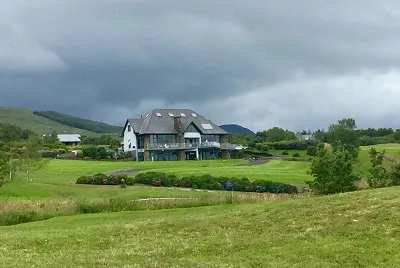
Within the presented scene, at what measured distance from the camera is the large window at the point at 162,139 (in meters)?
101

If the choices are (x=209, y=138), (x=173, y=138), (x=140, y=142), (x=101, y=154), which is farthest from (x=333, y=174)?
(x=209, y=138)

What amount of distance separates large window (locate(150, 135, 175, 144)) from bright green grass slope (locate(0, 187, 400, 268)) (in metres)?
79.8

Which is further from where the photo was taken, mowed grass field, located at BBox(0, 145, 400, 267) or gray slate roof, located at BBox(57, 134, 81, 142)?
gray slate roof, located at BBox(57, 134, 81, 142)

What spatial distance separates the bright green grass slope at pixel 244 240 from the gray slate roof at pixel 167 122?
3176 inches

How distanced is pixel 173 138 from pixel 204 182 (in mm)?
55966

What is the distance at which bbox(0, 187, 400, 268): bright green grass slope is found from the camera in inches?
540

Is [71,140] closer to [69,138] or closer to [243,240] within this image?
[69,138]

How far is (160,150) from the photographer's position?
334 ft

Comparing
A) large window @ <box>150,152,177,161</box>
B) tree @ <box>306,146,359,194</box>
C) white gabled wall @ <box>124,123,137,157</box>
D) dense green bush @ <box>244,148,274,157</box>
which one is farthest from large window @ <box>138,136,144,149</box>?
tree @ <box>306,146,359,194</box>

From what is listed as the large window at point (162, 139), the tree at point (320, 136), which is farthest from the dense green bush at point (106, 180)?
the tree at point (320, 136)

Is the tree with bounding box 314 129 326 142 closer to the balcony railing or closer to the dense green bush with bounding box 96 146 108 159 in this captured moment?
the balcony railing

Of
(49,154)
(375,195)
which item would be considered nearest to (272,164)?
(49,154)

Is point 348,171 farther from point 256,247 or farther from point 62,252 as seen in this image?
point 62,252

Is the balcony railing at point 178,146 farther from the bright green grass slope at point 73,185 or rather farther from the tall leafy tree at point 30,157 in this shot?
the tall leafy tree at point 30,157
